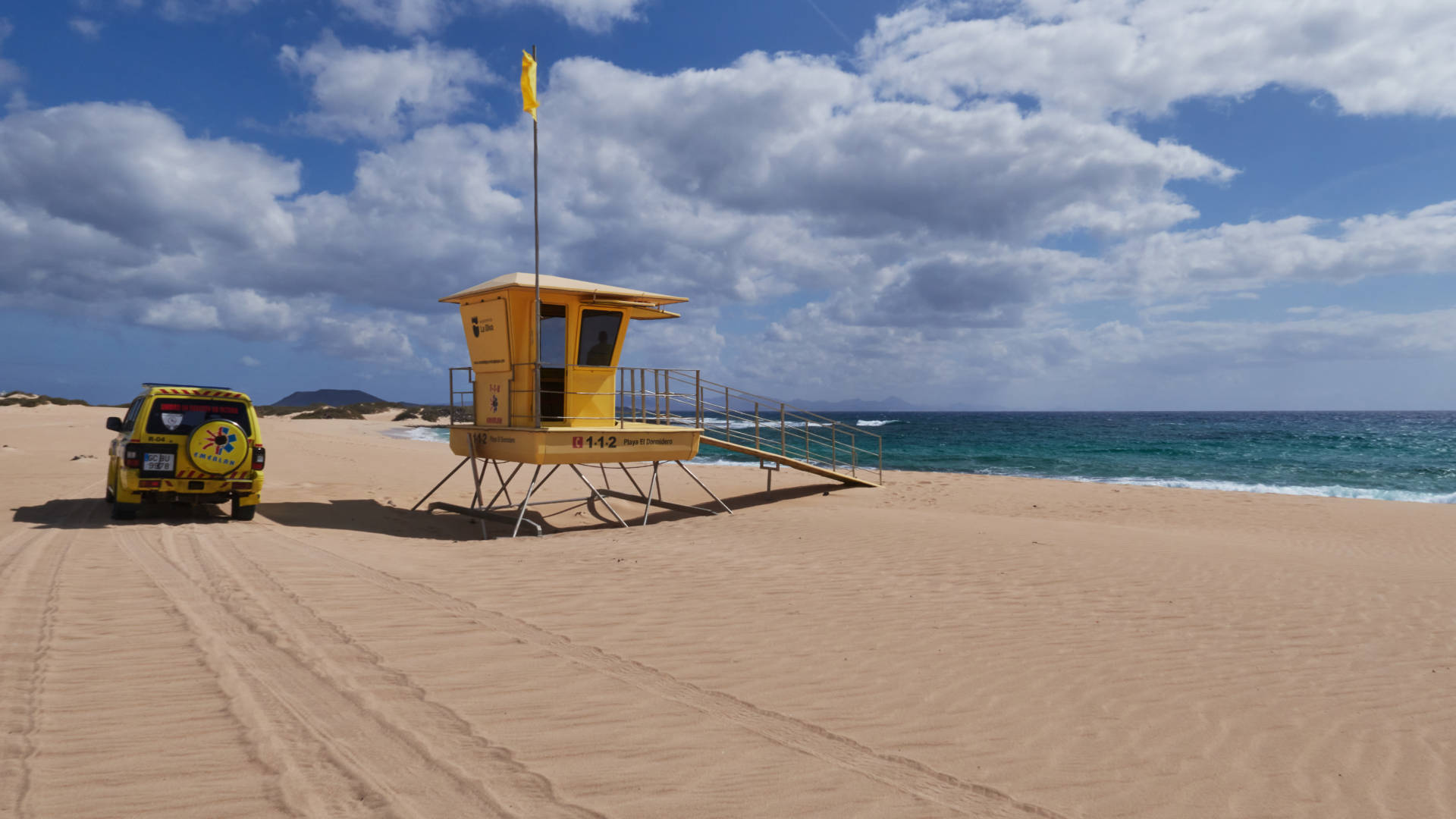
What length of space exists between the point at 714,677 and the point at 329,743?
253 cm

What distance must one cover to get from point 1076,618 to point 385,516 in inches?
479

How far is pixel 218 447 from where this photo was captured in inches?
463

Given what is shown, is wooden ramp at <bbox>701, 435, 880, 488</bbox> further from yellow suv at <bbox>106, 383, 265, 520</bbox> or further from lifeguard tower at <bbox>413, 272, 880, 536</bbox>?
yellow suv at <bbox>106, 383, 265, 520</bbox>

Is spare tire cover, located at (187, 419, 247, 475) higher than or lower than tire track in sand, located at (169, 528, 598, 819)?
higher

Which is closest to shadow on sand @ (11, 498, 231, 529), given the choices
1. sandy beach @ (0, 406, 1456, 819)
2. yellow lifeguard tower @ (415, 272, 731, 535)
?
sandy beach @ (0, 406, 1456, 819)


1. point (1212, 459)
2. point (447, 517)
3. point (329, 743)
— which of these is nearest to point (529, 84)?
point (447, 517)

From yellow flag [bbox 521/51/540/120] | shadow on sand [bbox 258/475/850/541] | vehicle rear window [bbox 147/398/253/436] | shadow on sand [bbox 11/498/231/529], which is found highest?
yellow flag [bbox 521/51/540/120]

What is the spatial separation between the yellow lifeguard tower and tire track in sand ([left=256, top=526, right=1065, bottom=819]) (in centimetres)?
577

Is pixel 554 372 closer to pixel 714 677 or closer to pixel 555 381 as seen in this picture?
pixel 555 381

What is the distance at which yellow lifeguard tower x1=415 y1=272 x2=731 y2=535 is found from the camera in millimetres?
12875

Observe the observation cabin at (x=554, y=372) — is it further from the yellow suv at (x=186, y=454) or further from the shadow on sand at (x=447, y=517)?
the yellow suv at (x=186, y=454)

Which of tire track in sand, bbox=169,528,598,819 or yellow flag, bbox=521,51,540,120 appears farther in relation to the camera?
yellow flag, bbox=521,51,540,120

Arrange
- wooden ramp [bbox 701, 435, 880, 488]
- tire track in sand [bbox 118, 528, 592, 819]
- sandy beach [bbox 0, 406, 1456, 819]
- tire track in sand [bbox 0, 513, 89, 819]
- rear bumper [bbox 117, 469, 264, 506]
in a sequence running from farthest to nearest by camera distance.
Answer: wooden ramp [bbox 701, 435, 880, 488] → rear bumper [bbox 117, 469, 264, 506] → sandy beach [bbox 0, 406, 1456, 819] → tire track in sand [bbox 0, 513, 89, 819] → tire track in sand [bbox 118, 528, 592, 819]

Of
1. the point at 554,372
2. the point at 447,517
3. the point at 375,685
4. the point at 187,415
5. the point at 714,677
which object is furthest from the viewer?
the point at 447,517
